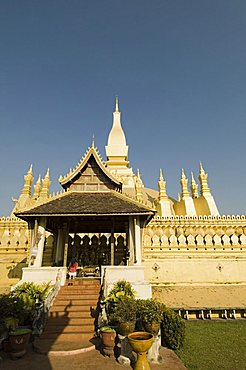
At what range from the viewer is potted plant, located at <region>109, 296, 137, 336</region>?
253 inches

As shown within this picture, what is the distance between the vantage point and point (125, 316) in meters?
6.88

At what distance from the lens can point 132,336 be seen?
5.68 metres

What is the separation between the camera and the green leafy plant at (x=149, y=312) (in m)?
6.62

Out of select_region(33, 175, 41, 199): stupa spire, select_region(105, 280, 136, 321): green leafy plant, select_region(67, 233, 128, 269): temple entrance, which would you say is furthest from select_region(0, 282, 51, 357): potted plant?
select_region(33, 175, 41, 199): stupa spire

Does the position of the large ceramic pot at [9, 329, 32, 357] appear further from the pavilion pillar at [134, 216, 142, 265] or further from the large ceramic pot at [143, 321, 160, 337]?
the pavilion pillar at [134, 216, 142, 265]

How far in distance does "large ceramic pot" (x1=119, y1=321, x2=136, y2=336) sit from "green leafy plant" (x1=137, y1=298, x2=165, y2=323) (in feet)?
1.36

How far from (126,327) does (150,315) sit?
2.50 ft

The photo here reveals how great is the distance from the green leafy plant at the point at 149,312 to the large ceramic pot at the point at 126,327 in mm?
415

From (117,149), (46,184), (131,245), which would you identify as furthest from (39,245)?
(117,149)

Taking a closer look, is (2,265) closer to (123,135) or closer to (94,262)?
(94,262)

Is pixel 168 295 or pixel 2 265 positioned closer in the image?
pixel 168 295

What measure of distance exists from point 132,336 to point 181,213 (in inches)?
794

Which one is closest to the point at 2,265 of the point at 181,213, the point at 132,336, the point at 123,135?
the point at 132,336

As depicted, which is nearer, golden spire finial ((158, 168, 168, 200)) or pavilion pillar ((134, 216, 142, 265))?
pavilion pillar ((134, 216, 142, 265))
